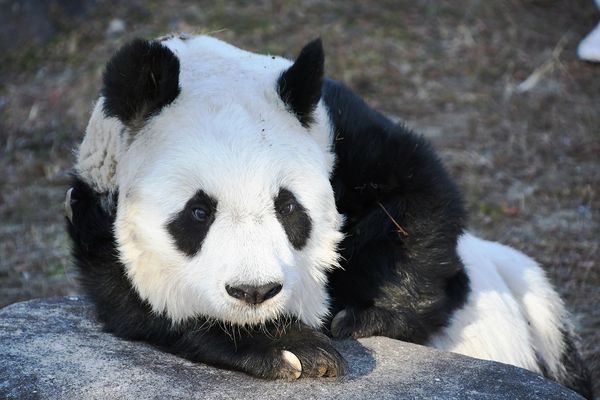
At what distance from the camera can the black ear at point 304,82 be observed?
3.71m

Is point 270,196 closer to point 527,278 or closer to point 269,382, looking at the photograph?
point 269,382

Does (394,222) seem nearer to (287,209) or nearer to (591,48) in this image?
(287,209)

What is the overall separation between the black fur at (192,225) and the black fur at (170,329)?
0.40 m

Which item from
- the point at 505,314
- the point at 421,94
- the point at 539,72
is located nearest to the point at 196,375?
the point at 505,314

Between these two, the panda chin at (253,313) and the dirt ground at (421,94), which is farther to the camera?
the dirt ground at (421,94)

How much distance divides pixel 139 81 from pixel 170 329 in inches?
39.7

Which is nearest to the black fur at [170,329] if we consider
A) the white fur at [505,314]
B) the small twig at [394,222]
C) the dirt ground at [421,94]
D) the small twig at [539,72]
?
the small twig at [394,222]

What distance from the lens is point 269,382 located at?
12.0ft

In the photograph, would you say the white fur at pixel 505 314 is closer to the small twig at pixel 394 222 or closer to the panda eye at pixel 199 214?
the small twig at pixel 394 222

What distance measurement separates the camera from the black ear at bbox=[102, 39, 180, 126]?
353 cm

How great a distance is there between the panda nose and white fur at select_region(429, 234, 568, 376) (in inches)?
56.2

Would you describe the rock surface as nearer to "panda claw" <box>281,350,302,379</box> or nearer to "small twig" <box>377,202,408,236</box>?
"panda claw" <box>281,350,302,379</box>

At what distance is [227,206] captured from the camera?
3.45 metres

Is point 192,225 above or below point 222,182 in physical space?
below
